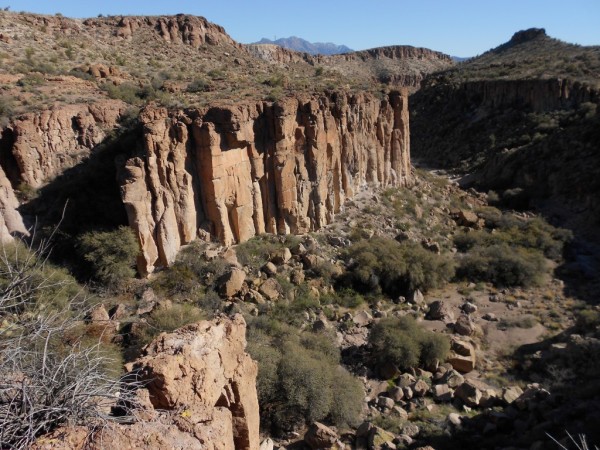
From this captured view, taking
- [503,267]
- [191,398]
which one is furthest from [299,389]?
[503,267]

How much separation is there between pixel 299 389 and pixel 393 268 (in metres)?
7.67

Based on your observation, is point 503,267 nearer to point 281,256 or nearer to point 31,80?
A: point 281,256

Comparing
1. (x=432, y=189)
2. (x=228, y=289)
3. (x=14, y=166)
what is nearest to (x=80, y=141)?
(x=14, y=166)

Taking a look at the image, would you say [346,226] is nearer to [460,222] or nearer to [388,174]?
[388,174]

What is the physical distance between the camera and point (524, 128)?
35312mm

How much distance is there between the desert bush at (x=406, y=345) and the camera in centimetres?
1262

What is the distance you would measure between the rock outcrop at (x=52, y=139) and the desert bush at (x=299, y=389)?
10370 millimetres

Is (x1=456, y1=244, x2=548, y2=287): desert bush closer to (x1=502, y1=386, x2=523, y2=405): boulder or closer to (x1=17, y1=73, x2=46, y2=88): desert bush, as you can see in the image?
(x1=502, y1=386, x2=523, y2=405): boulder

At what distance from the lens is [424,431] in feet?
33.5

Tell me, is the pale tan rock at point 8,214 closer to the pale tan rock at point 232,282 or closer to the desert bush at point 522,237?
the pale tan rock at point 232,282

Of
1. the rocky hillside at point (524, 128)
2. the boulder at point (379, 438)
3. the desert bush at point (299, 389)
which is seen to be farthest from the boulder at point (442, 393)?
the rocky hillside at point (524, 128)

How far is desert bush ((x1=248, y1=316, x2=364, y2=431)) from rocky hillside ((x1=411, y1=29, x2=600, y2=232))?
18.9 metres

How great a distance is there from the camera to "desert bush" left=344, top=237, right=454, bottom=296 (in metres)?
16.6

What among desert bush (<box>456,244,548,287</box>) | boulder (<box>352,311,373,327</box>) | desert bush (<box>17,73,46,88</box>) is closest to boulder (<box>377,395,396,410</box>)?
boulder (<box>352,311,373,327</box>)
